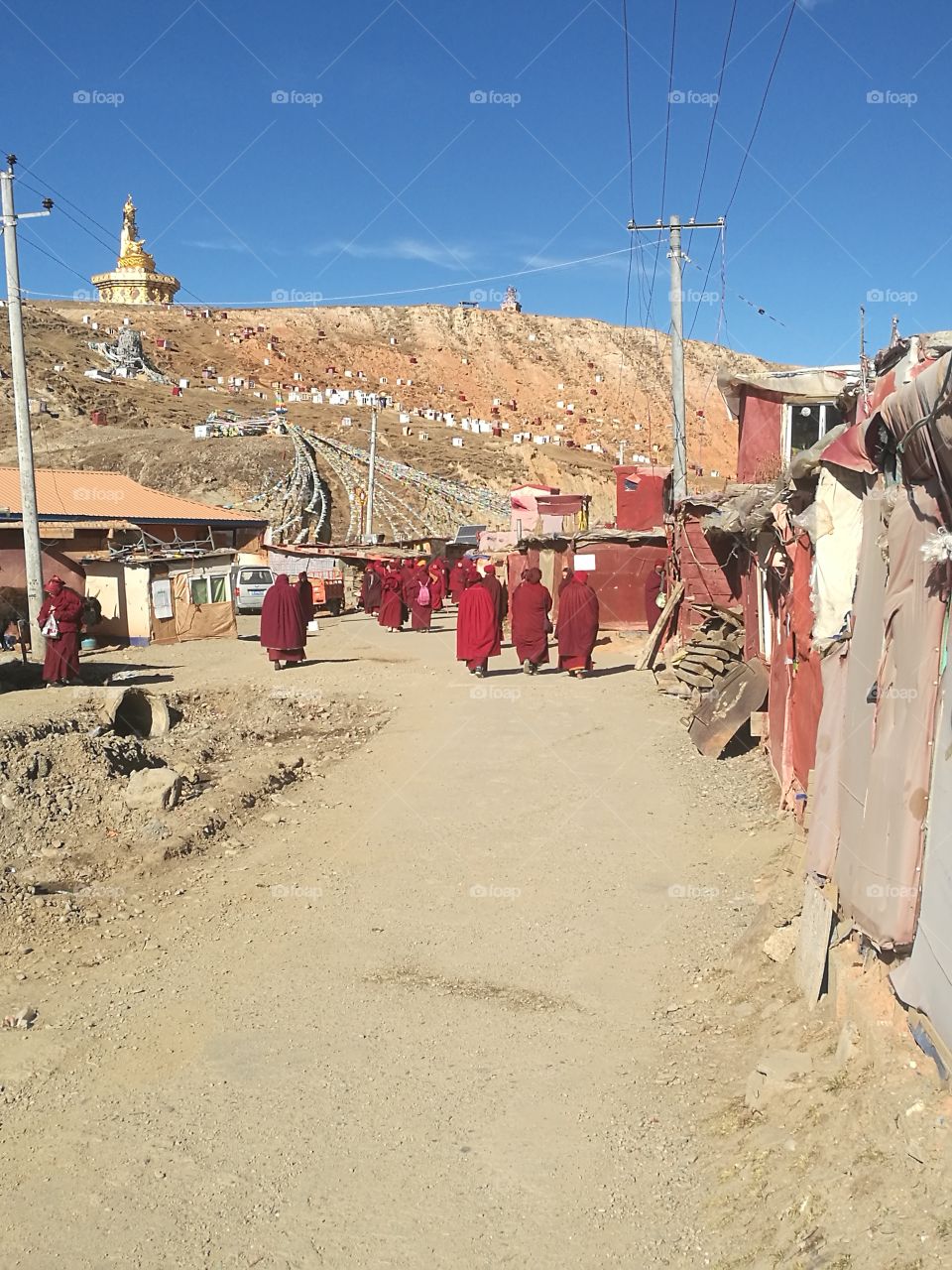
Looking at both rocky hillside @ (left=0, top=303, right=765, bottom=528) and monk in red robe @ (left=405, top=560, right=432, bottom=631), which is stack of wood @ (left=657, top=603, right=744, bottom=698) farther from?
rocky hillside @ (left=0, top=303, right=765, bottom=528)

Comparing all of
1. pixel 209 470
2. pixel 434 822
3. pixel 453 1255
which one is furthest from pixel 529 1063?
pixel 209 470

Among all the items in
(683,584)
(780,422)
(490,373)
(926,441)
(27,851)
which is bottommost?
(27,851)

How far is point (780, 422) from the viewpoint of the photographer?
1582cm

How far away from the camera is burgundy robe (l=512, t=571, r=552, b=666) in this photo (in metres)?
15.0

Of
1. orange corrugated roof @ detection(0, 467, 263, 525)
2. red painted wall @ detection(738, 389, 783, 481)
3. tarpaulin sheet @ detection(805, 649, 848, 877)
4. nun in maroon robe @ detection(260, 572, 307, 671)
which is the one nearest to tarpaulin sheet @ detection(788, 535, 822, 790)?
tarpaulin sheet @ detection(805, 649, 848, 877)

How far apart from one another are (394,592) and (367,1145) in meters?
20.2

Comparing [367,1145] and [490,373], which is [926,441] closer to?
[367,1145]

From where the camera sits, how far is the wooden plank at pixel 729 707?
9.61 m

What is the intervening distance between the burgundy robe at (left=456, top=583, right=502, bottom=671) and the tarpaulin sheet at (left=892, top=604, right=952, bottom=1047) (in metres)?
11.7

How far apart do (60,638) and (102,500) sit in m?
15.8

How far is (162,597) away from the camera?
67.8 feet

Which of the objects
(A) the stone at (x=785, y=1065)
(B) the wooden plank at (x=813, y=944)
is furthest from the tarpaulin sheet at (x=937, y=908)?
(B) the wooden plank at (x=813, y=944)

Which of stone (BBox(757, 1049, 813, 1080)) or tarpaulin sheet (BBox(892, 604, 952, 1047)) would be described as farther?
stone (BBox(757, 1049, 813, 1080))

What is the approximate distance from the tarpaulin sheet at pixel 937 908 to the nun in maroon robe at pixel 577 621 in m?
11.2
